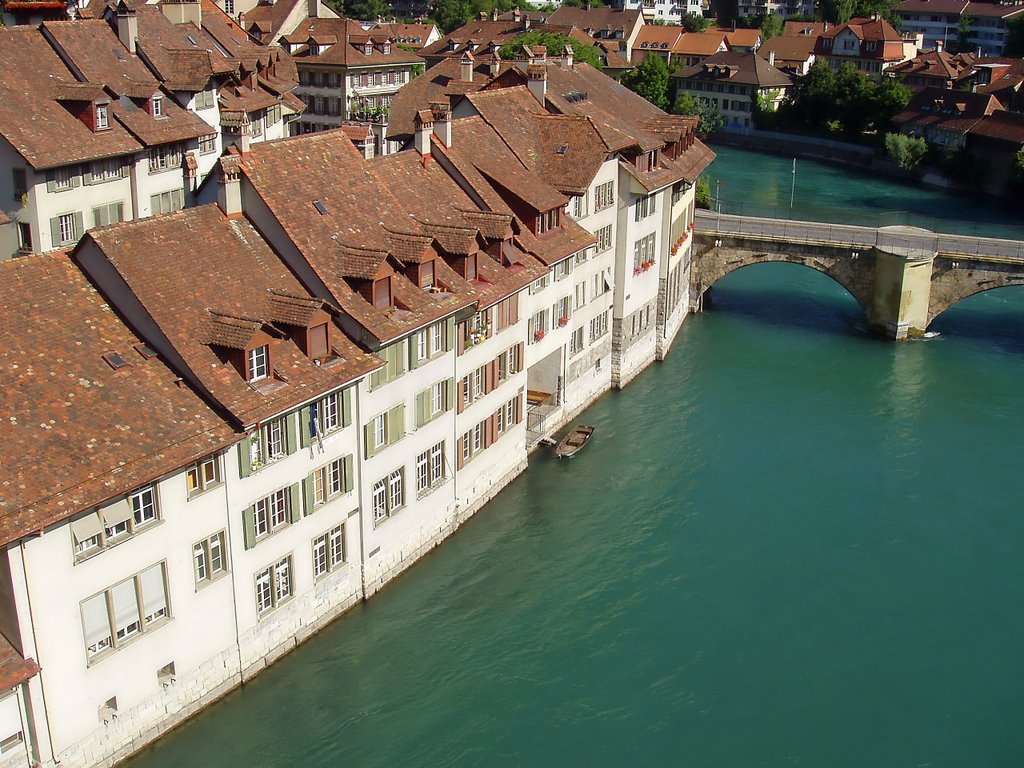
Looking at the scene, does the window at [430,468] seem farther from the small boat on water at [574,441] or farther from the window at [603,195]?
the window at [603,195]

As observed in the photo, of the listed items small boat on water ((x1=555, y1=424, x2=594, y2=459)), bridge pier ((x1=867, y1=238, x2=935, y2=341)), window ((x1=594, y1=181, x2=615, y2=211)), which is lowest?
small boat on water ((x1=555, y1=424, x2=594, y2=459))

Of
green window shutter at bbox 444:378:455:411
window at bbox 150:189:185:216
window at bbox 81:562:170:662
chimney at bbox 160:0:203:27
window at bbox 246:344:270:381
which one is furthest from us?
chimney at bbox 160:0:203:27

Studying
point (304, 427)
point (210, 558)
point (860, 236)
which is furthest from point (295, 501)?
point (860, 236)

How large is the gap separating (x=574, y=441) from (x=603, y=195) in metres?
10.8

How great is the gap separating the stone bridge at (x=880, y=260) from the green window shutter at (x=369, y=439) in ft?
120

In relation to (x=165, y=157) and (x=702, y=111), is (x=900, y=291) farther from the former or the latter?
(x=702, y=111)

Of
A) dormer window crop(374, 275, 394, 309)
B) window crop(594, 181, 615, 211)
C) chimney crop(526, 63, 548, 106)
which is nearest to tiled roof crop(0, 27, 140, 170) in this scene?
chimney crop(526, 63, 548, 106)

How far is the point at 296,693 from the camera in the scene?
3275cm

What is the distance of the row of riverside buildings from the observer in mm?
26500

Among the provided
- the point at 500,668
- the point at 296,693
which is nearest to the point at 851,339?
the point at 500,668

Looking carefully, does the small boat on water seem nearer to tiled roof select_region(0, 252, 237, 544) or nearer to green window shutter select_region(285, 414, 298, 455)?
green window shutter select_region(285, 414, 298, 455)

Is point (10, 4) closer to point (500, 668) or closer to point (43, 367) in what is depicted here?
point (43, 367)

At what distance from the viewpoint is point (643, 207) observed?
54.8m

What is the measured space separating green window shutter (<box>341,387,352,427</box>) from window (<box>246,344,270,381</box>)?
3.11 m
